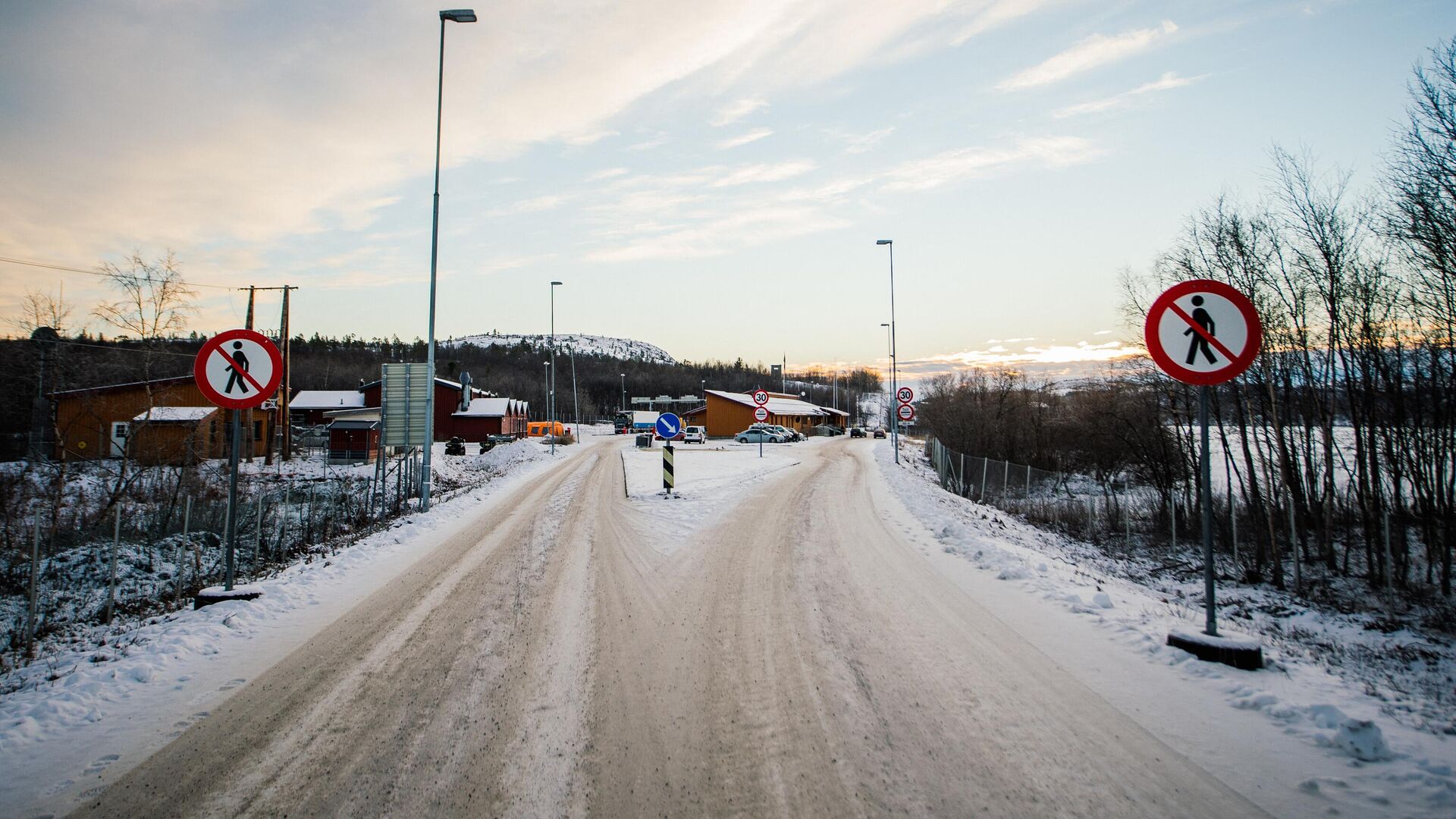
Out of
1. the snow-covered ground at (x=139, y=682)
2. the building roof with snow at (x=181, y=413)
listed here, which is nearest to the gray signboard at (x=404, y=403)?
the snow-covered ground at (x=139, y=682)

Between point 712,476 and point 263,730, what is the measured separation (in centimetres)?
1924

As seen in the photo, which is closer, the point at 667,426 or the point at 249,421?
the point at 667,426

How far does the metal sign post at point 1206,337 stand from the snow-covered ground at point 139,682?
734 cm

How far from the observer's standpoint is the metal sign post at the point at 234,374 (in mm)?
6738

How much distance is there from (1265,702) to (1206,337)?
2.73m

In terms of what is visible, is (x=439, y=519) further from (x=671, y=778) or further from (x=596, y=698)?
(x=671, y=778)

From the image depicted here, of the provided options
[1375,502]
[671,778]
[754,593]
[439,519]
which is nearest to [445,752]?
[671,778]

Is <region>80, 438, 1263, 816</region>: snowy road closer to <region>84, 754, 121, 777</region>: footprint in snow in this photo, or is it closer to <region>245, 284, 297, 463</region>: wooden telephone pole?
<region>84, 754, 121, 777</region>: footprint in snow

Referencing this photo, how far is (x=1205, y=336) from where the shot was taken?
530cm

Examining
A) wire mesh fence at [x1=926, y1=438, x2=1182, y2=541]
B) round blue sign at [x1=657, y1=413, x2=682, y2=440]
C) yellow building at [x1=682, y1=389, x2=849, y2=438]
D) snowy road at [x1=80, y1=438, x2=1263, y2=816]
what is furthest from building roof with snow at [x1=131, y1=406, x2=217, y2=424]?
yellow building at [x1=682, y1=389, x2=849, y2=438]

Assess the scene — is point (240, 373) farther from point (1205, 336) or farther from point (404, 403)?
point (404, 403)

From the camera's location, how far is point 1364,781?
328 centimetres

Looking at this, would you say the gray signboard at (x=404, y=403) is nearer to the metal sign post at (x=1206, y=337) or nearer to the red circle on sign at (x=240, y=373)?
the red circle on sign at (x=240, y=373)

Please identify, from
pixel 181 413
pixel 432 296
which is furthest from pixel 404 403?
pixel 181 413
